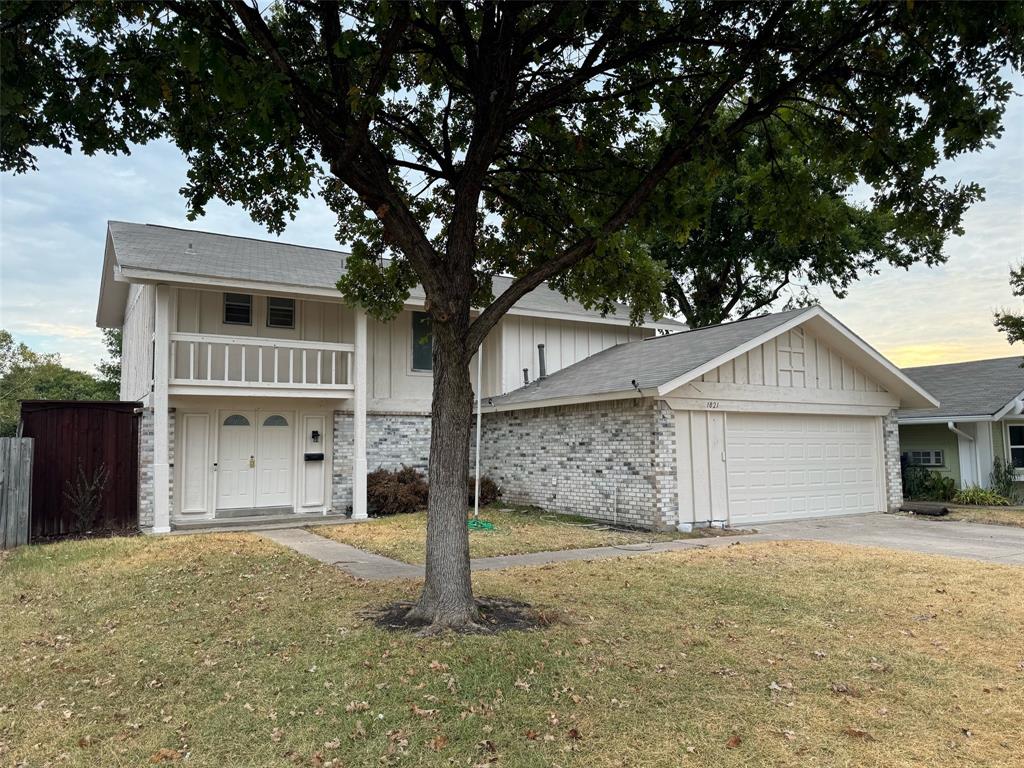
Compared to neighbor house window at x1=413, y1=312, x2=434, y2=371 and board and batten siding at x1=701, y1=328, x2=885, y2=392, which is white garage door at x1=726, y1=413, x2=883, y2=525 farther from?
neighbor house window at x1=413, y1=312, x2=434, y2=371

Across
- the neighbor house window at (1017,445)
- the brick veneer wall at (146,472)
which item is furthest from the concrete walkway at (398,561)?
the neighbor house window at (1017,445)

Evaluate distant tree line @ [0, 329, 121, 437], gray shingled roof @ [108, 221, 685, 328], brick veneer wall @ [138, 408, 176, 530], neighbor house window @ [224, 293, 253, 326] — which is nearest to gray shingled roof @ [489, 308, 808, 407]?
gray shingled roof @ [108, 221, 685, 328]

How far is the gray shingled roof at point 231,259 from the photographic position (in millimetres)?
12414

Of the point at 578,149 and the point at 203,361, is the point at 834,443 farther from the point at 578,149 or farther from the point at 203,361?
the point at 203,361

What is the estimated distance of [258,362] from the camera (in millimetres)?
13555

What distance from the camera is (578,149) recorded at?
7305mm

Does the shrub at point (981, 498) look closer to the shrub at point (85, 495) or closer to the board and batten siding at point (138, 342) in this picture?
the board and batten siding at point (138, 342)

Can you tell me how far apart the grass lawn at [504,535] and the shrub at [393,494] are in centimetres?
47

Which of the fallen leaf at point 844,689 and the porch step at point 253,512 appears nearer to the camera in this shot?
the fallen leaf at point 844,689

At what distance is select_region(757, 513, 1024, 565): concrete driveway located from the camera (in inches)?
386

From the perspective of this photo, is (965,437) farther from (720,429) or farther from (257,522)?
(257,522)

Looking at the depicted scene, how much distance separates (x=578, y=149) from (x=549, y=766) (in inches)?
230

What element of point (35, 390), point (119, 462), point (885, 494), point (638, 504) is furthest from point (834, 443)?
point (35, 390)

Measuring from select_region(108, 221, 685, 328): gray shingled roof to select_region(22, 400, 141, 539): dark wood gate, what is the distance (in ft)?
8.70
